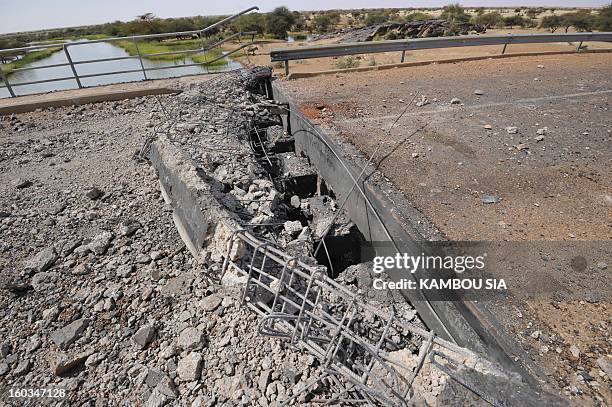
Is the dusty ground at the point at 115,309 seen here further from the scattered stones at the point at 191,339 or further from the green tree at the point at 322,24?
Answer: the green tree at the point at 322,24

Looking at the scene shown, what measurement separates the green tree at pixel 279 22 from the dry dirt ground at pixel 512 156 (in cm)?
3397

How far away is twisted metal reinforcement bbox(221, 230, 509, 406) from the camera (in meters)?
1.97

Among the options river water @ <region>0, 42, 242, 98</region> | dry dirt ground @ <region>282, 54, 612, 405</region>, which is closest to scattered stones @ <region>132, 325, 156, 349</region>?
dry dirt ground @ <region>282, 54, 612, 405</region>

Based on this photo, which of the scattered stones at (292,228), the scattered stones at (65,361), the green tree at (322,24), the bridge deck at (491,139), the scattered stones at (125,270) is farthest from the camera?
the green tree at (322,24)

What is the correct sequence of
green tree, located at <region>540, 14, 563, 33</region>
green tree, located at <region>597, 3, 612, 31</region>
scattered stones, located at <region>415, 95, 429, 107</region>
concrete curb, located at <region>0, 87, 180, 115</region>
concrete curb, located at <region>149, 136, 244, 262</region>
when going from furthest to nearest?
green tree, located at <region>540, 14, 563, 33</region> → green tree, located at <region>597, 3, 612, 31</region> → concrete curb, located at <region>0, 87, 180, 115</region> → scattered stones, located at <region>415, 95, 429, 107</region> → concrete curb, located at <region>149, 136, 244, 262</region>

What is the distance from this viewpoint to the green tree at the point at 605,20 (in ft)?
75.2

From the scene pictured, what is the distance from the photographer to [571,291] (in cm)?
263

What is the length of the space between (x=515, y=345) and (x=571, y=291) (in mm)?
829

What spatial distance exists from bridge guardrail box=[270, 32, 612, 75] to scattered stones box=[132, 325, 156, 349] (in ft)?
23.5

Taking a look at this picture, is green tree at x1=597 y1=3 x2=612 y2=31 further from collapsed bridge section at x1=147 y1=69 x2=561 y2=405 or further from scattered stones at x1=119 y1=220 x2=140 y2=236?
scattered stones at x1=119 y1=220 x2=140 y2=236

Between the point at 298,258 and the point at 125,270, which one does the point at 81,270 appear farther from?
the point at 298,258

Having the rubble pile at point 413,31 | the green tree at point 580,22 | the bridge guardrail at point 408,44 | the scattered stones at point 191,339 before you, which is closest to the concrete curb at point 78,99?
the bridge guardrail at point 408,44

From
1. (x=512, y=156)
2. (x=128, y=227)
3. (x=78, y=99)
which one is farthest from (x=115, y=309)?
(x=78, y=99)

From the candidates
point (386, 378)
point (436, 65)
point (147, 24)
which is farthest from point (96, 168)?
point (147, 24)
